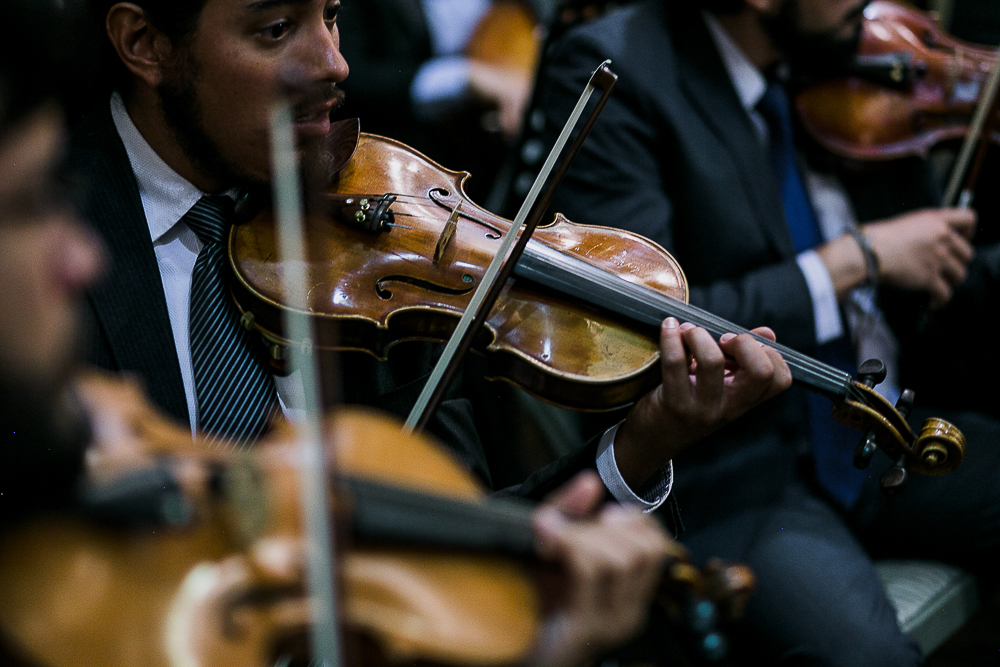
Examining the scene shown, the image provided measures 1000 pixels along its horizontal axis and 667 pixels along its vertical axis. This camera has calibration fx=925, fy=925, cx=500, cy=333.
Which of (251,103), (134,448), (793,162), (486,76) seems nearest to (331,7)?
(251,103)

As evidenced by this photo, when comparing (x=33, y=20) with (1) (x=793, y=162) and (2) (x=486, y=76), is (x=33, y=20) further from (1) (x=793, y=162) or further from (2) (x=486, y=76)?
(2) (x=486, y=76)

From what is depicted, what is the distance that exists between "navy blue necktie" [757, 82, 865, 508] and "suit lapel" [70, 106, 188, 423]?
77cm

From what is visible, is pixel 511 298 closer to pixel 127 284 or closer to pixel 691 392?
pixel 691 392

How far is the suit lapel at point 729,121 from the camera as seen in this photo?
128 cm

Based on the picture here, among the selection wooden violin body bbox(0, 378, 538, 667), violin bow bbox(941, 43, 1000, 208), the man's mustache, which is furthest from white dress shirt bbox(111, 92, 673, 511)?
violin bow bbox(941, 43, 1000, 208)

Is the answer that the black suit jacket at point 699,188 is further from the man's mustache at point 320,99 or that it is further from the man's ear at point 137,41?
the man's ear at point 137,41

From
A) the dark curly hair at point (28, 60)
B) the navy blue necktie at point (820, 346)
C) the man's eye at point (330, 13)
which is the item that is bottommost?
the navy blue necktie at point (820, 346)

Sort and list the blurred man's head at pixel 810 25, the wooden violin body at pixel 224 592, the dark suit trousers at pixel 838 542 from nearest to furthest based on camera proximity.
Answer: the wooden violin body at pixel 224 592
the dark suit trousers at pixel 838 542
the blurred man's head at pixel 810 25

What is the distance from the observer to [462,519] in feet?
1.66

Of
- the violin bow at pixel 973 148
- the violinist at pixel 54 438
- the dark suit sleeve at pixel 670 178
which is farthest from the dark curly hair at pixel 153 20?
the violin bow at pixel 973 148

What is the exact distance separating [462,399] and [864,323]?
28.0 inches

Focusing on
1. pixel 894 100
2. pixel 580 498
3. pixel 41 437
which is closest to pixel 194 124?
pixel 41 437

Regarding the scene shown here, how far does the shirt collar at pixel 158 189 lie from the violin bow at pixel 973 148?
3.74ft

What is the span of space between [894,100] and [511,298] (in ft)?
2.87
